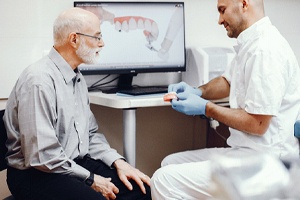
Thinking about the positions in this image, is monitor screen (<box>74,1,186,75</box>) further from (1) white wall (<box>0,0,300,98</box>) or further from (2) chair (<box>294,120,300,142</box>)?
(2) chair (<box>294,120,300,142</box>)

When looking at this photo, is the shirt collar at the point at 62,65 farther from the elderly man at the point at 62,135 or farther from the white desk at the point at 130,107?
the white desk at the point at 130,107

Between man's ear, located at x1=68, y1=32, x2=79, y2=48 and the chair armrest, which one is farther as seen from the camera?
man's ear, located at x1=68, y1=32, x2=79, y2=48

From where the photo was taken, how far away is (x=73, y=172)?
1698mm

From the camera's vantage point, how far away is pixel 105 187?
69.6 inches

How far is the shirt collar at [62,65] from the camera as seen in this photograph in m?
1.80

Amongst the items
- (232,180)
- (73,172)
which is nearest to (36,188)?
(73,172)

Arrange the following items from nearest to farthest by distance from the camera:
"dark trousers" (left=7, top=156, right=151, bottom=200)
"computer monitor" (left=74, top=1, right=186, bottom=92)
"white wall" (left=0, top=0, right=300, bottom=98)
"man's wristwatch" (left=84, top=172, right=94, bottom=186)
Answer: "dark trousers" (left=7, top=156, right=151, bottom=200) → "man's wristwatch" (left=84, top=172, right=94, bottom=186) → "white wall" (left=0, top=0, right=300, bottom=98) → "computer monitor" (left=74, top=1, right=186, bottom=92)

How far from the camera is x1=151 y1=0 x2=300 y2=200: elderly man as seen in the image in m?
1.64

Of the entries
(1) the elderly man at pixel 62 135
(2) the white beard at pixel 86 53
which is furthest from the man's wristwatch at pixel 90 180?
(2) the white beard at pixel 86 53

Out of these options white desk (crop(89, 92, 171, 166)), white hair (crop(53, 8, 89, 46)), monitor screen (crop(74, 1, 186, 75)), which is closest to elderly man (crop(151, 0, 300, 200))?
white desk (crop(89, 92, 171, 166))

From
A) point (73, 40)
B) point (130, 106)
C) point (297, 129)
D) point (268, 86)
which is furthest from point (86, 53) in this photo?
point (297, 129)

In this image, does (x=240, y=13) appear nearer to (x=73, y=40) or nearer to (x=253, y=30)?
(x=253, y=30)

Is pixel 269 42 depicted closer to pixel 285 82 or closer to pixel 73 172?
pixel 285 82

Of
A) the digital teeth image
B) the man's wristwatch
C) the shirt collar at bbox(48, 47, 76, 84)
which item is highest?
the digital teeth image
